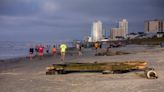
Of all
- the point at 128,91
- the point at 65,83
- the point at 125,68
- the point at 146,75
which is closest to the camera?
the point at 128,91

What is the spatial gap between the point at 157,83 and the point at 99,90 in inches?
133

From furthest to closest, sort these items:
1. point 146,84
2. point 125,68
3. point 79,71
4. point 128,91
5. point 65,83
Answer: point 79,71 → point 125,68 → point 65,83 → point 146,84 → point 128,91

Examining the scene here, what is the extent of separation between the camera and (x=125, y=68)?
83.7 feet

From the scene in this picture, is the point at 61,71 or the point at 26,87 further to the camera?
the point at 61,71

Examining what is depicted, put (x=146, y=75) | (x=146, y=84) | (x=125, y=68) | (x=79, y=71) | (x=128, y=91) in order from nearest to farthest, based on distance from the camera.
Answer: (x=128, y=91) < (x=146, y=84) < (x=146, y=75) < (x=125, y=68) < (x=79, y=71)

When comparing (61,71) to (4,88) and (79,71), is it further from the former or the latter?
(4,88)

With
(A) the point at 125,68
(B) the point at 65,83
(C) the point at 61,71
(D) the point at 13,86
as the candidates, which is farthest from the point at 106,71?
(D) the point at 13,86

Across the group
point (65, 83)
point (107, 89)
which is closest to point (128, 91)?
point (107, 89)

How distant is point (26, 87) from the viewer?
19266 mm

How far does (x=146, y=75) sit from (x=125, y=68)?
10.3 ft

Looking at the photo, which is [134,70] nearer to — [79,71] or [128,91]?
[79,71]

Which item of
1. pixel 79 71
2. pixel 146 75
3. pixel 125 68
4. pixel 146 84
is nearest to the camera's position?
pixel 146 84

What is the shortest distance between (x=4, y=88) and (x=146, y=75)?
793 cm

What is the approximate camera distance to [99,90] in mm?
17500
